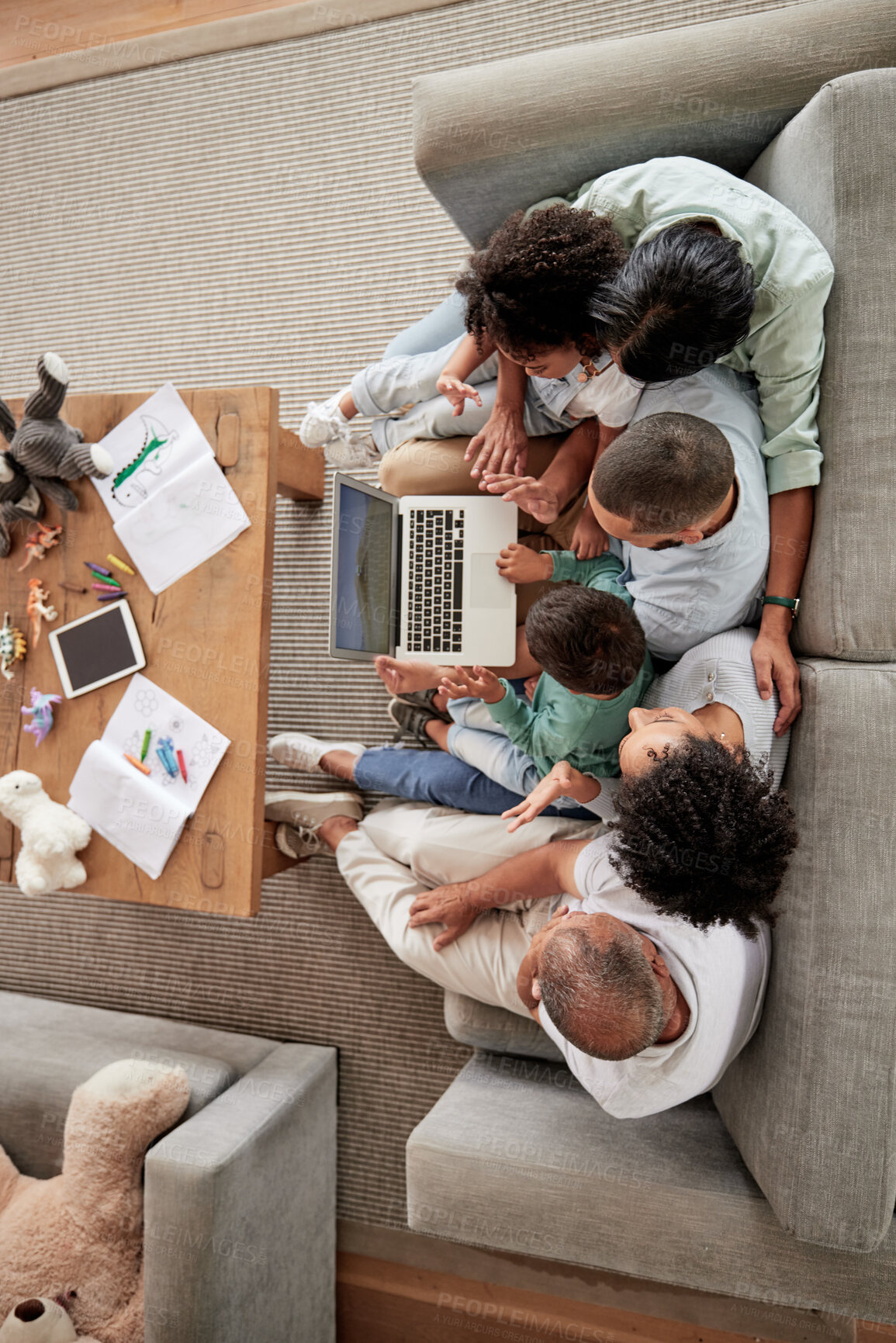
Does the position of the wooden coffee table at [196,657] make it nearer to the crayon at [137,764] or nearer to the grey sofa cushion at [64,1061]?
the crayon at [137,764]

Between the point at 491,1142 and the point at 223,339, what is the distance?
75.9 inches

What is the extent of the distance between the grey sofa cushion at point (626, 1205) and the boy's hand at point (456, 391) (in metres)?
1.24

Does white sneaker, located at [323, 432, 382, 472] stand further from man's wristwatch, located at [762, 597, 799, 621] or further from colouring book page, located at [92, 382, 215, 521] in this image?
man's wristwatch, located at [762, 597, 799, 621]

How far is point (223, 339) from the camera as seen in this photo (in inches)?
79.7

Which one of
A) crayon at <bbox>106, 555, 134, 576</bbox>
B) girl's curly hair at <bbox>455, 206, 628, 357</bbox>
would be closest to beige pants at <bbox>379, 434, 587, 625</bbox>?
girl's curly hair at <bbox>455, 206, 628, 357</bbox>

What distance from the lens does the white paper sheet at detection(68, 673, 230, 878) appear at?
142 centimetres

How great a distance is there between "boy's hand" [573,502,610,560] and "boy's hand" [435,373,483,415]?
0.29m

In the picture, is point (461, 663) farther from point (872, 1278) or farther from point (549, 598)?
point (872, 1278)

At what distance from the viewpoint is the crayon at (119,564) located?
1.49 m

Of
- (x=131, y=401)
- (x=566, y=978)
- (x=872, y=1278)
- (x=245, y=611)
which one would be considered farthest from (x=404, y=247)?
(x=872, y=1278)

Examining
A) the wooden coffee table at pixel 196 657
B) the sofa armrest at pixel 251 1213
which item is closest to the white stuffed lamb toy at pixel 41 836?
the wooden coffee table at pixel 196 657

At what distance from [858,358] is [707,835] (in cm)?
73

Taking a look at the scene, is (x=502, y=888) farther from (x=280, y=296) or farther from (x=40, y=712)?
(x=280, y=296)

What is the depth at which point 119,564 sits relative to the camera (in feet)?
4.87
